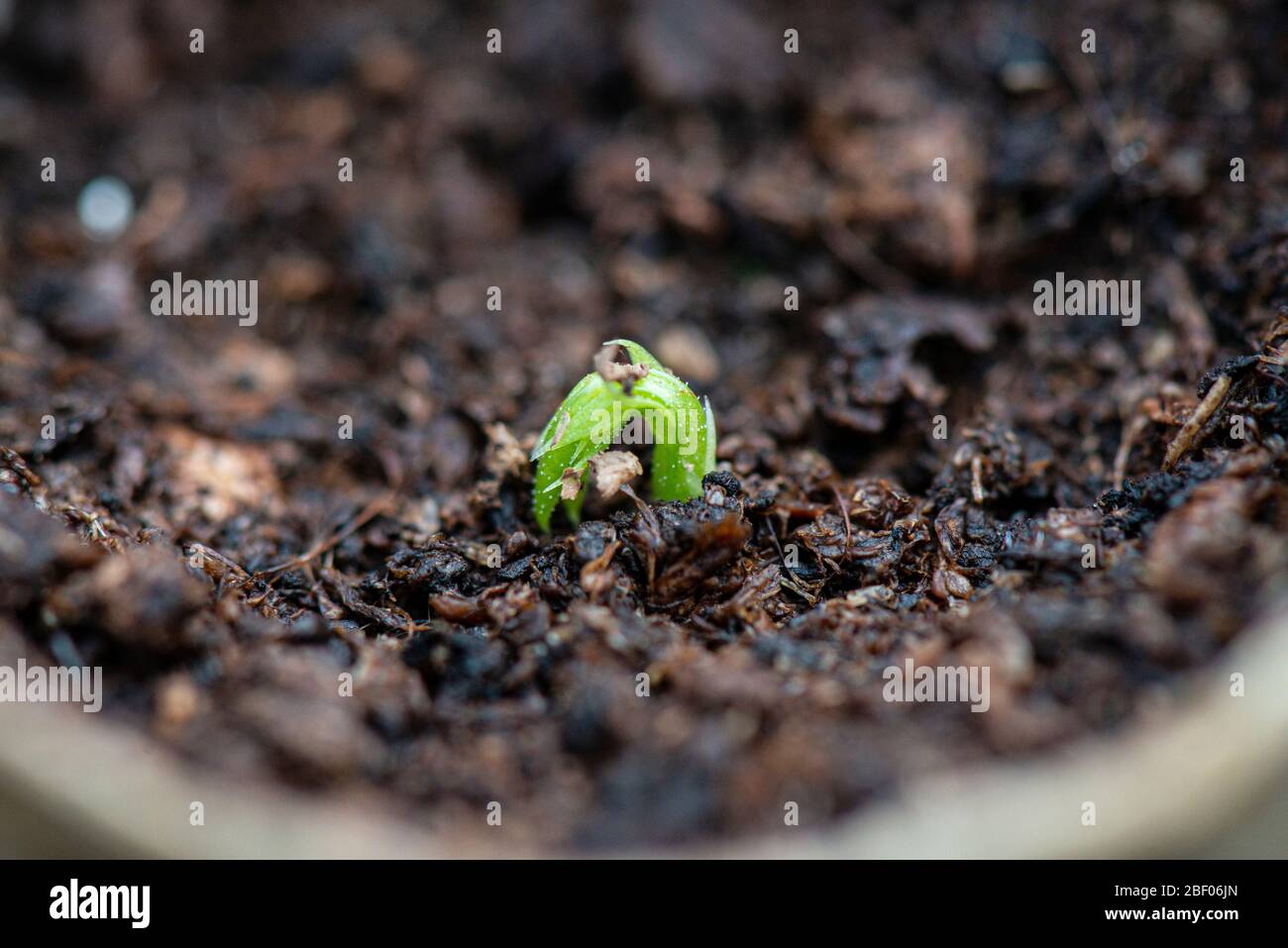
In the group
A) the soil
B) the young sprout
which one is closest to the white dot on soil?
the soil

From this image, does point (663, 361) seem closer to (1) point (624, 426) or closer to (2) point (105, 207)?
(1) point (624, 426)

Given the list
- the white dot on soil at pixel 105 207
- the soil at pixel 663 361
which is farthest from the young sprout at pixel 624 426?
the white dot on soil at pixel 105 207

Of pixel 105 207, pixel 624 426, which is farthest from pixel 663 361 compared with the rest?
pixel 105 207

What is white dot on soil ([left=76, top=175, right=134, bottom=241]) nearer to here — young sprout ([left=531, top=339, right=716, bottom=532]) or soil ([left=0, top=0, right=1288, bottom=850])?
soil ([left=0, top=0, right=1288, bottom=850])

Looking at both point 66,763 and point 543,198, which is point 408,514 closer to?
point 66,763

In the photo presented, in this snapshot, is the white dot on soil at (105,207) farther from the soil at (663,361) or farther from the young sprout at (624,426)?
the young sprout at (624,426)
